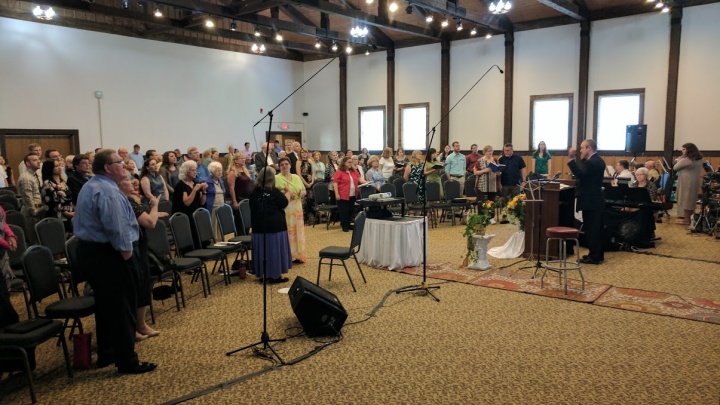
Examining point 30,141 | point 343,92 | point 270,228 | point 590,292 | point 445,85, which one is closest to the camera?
point 590,292

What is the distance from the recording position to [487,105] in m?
14.4

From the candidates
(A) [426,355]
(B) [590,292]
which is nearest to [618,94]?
(B) [590,292]

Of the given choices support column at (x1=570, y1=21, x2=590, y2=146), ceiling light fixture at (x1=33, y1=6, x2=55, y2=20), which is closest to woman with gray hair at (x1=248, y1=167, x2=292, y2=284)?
ceiling light fixture at (x1=33, y1=6, x2=55, y2=20)

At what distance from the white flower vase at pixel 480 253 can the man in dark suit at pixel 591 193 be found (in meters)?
1.30

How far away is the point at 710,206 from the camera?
8773 millimetres

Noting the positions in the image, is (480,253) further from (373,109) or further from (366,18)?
(373,109)

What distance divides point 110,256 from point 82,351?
2.54 feet

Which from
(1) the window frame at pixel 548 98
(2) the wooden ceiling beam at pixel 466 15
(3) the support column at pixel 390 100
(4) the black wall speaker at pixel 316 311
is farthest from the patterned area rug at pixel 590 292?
(3) the support column at pixel 390 100

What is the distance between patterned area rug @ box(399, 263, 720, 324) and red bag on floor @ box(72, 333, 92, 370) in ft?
12.0

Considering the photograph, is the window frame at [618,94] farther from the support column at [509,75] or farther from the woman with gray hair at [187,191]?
the woman with gray hair at [187,191]

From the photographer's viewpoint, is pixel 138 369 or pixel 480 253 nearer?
pixel 138 369

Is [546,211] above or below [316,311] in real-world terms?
above

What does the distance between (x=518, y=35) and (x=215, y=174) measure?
32.8 ft

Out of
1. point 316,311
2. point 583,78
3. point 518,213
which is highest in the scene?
point 583,78
